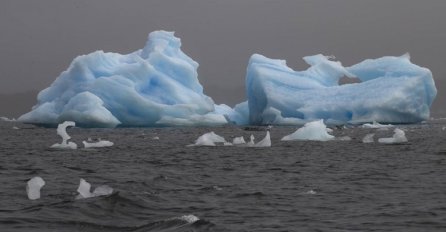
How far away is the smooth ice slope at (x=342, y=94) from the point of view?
4219cm

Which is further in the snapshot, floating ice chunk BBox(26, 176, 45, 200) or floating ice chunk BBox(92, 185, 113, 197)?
floating ice chunk BBox(92, 185, 113, 197)

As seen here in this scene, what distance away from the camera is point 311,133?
91.2 ft

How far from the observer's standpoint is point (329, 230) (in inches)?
275

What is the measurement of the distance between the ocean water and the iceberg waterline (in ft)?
70.3

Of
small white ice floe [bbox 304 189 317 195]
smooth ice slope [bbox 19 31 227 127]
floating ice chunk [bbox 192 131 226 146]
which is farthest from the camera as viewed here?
smooth ice slope [bbox 19 31 227 127]

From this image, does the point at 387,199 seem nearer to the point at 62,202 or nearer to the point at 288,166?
the point at 62,202

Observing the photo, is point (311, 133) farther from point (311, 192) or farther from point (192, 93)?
point (311, 192)

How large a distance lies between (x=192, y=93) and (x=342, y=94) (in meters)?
11.2

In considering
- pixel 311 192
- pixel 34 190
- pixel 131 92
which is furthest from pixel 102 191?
pixel 131 92

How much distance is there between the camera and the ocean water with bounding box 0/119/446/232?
24.1 ft

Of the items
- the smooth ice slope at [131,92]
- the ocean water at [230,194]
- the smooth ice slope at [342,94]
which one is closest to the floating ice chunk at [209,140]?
the ocean water at [230,194]

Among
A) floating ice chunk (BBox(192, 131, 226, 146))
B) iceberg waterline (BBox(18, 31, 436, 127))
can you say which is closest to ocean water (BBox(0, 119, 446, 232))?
floating ice chunk (BBox(192, 131, 226, 146))

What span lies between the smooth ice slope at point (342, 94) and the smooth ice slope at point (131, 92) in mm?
4428

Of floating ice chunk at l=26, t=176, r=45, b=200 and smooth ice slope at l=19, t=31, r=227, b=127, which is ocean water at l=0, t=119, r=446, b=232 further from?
smooth ice slope at l=19, t=31, r=227, b=127
